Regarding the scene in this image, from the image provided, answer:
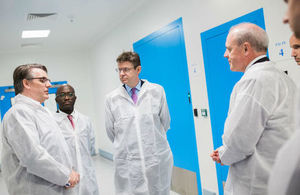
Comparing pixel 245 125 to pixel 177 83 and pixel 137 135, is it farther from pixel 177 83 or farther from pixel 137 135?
pixel 177 83

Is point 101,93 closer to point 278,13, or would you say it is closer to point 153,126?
point 153,126

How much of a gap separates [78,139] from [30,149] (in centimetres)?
97

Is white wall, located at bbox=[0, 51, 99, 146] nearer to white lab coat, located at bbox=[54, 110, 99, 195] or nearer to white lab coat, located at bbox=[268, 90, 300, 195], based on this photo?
white lab coat, located at bbox=[54, 110, 99, 195]

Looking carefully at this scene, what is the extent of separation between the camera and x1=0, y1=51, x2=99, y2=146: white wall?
5813 millimetres

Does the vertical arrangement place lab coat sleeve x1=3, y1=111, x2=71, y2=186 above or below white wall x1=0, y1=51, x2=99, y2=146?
below

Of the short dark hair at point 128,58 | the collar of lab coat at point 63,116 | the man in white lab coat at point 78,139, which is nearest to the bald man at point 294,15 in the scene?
the short dark hair at point 128,58

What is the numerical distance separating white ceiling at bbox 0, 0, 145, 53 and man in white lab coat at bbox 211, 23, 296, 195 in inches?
110

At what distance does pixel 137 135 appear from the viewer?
6.95 ft

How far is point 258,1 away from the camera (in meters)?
2.02

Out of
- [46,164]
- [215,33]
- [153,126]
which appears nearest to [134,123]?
[153,126]

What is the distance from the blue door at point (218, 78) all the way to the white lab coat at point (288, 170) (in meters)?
1.81

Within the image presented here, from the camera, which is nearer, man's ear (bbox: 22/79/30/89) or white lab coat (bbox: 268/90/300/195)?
white lab coat (bbox: 268/90/300/195)

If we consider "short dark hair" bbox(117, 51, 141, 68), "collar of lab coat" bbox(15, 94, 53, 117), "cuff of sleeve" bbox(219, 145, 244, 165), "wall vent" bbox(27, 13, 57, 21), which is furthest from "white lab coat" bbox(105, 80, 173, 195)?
"wall vent" bbox(27, 13, 57, 21)

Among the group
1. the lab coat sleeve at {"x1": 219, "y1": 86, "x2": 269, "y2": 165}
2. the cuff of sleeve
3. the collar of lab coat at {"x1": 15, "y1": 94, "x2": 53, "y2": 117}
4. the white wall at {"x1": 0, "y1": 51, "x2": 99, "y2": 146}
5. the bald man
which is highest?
the white wall at {"x1": 0, "y1": 51, "x2": 99, "y2": 146}
